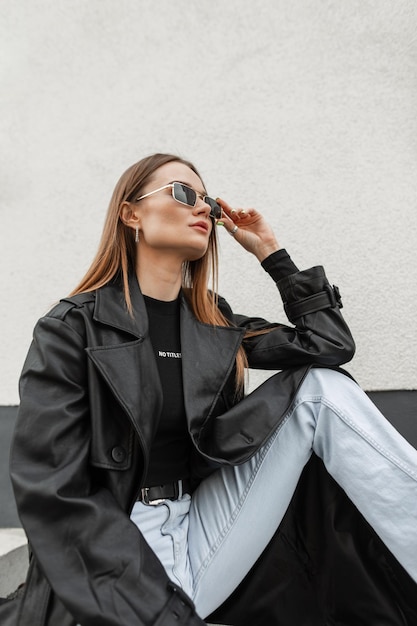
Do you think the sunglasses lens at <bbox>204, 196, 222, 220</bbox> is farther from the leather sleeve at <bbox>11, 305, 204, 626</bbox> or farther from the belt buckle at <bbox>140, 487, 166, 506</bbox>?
the belt buckle at <bbox>140, 487, 166, 506</bbox>

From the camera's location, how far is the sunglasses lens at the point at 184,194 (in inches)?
66.1

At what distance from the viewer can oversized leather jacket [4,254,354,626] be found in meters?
1.06

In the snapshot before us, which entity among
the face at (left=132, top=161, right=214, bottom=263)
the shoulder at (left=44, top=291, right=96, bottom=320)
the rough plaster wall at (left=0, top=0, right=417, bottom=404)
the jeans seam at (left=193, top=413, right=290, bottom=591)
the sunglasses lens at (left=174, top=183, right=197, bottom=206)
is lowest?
the jeans seam at (left=193, top=413, right=290, bottom=591)

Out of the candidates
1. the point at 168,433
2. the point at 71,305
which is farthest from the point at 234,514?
the point at 71,305

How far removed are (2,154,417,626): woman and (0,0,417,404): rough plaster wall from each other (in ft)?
2.09

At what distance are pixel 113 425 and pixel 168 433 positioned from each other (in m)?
0.24

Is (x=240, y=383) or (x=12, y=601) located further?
(x=240, y=383)

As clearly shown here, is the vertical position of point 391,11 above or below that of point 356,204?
above

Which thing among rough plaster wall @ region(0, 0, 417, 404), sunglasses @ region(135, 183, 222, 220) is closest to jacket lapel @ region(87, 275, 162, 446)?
sunglasses @ region(135, 183, 222, 220)

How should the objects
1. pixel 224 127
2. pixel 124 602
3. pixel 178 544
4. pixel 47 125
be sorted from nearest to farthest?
pixel 124 602, pixel 178 544, pixel 224 127, pixel 47 125

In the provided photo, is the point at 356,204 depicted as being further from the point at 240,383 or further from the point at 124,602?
the point at 124,602

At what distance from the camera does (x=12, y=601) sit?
1264 mm

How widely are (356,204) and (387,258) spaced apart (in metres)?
0.30

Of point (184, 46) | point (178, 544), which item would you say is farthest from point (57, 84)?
point (178, 544)
